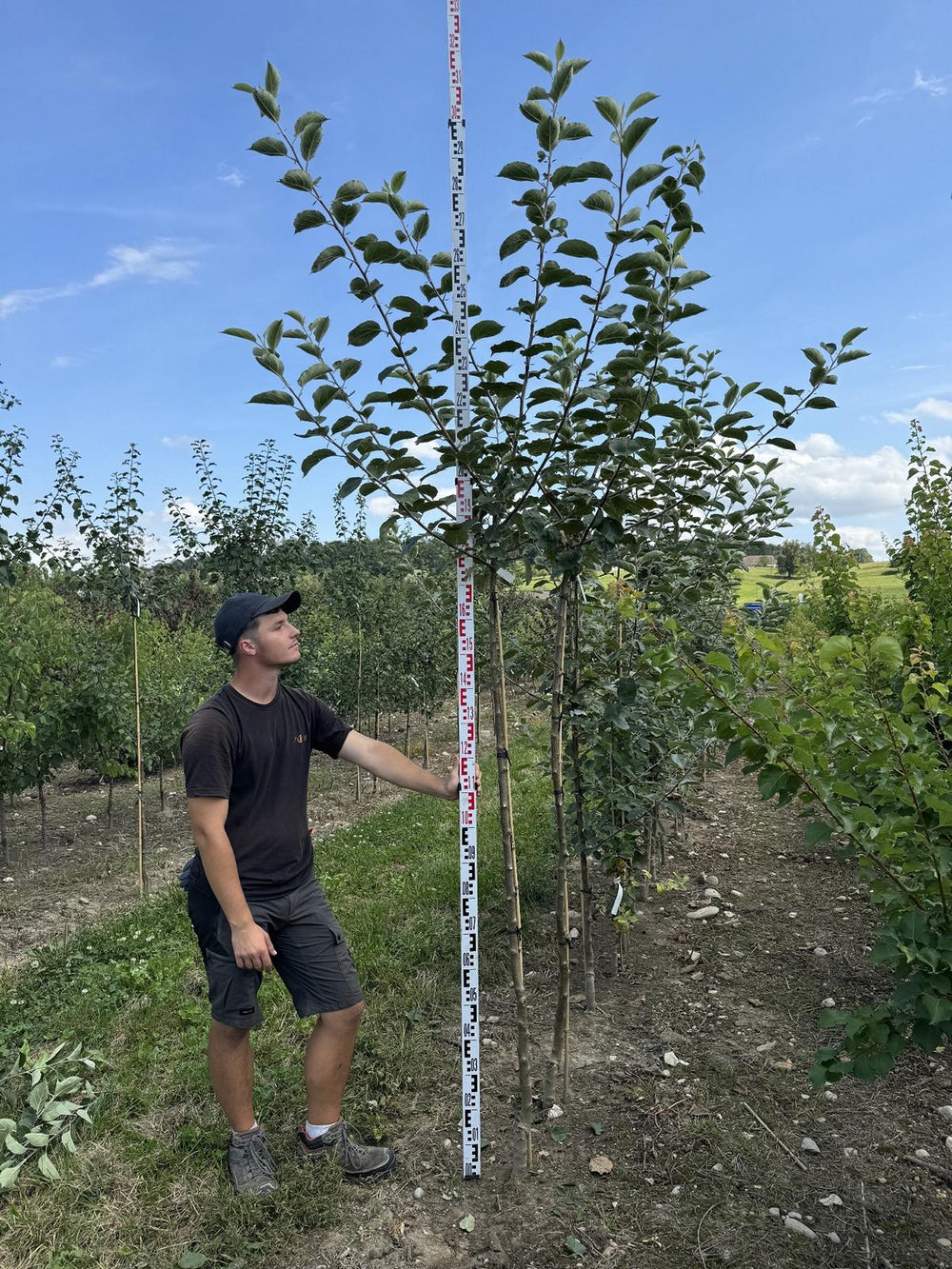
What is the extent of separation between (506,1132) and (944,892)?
1975 mm

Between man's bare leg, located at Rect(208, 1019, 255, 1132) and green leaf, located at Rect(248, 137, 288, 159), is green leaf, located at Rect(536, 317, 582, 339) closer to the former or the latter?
green leaf, located at Rect(248, 137, 288, 159)

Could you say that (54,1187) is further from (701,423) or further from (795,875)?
(795,875)

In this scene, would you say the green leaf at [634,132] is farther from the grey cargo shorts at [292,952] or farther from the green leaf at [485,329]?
the grey cargo shorts at [292,952]

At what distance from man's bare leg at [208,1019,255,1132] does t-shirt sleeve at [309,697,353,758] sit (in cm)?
103

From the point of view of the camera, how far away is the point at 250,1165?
302 centimetres

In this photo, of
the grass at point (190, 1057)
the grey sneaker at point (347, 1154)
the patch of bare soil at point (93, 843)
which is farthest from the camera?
the patch of bare soil at point (93, 843)

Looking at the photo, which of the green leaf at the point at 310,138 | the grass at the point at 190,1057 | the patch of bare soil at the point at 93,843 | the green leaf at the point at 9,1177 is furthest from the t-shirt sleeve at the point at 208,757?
the patch of bare soil at the point at 93,843

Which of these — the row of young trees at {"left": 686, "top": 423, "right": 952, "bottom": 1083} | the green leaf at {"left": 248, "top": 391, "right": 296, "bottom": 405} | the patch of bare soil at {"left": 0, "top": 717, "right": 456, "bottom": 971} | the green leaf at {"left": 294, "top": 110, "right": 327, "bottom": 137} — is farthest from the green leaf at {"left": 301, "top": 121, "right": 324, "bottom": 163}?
the patch of bare soil at {"left": 0, "top": 717, "right": 456, "bottom": 971}

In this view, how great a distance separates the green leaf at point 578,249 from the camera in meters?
2.26

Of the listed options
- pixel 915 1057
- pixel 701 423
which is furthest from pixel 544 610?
pixel 915 1057

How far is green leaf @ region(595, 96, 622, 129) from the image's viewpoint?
2170 mm

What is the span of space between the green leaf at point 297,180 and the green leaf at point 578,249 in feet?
2.23

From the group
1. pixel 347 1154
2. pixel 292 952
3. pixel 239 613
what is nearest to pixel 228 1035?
pixel 292 952

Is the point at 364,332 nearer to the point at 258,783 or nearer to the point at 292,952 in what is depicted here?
the point at 258,783
